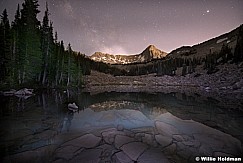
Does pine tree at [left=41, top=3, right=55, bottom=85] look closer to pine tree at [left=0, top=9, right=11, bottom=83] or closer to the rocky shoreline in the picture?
pine tree at [left=0, top=9, right=11, bottom=83]

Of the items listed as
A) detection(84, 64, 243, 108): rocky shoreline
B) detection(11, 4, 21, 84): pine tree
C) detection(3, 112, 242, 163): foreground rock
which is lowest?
detection(3, 112, 242, 163): foreground rock

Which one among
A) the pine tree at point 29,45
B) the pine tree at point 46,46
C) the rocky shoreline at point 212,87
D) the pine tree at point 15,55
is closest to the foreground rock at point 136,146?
the rocky shoreline at point 212,87

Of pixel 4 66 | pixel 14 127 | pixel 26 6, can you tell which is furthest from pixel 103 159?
pixel 26 6

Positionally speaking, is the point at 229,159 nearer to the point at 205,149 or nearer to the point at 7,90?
the point at 205,149

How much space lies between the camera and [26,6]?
3045 cm

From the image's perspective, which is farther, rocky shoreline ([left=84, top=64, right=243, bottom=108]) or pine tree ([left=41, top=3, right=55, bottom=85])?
pine tree ([left=41, top=3, right=55, bottom=85])

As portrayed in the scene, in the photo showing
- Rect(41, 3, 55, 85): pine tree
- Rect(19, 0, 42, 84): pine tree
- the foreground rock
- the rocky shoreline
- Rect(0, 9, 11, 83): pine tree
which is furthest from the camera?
Rect(41, 3, 55, 85): pine tree

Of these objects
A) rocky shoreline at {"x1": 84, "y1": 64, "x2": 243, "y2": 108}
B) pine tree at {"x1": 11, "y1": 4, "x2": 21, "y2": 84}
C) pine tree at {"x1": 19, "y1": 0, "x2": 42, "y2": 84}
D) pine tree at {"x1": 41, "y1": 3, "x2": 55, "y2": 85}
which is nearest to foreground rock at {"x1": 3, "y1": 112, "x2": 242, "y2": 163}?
rocky shoreline at {"x1": 84, "y1": 64, "x2": 243, "y2": 108}

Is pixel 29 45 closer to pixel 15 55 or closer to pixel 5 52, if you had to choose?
pixel 15 55

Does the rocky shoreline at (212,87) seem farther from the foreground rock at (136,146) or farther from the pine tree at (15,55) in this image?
the pine tree at (15,55)

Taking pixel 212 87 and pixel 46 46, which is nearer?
pixel 46 46

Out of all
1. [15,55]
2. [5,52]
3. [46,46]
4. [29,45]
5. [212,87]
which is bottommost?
[212,87]

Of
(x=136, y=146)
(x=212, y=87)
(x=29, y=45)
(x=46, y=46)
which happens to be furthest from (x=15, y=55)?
(x=212, y=87)

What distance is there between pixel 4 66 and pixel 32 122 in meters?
25.3
